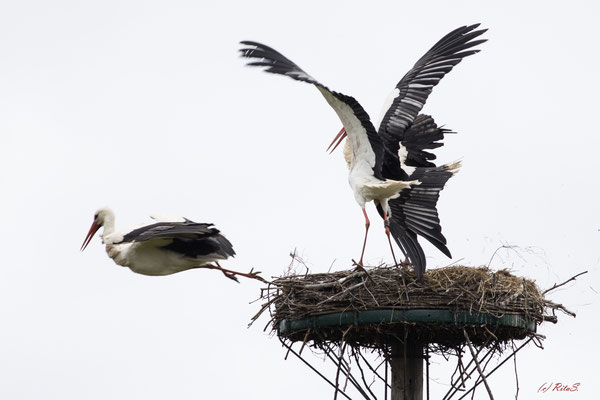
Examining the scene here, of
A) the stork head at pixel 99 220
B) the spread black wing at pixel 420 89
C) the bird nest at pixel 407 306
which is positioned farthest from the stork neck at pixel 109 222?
the spread black wing at pixel 420 89

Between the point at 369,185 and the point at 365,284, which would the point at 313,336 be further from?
the point at 369,185

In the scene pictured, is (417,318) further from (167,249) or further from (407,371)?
(167,249)

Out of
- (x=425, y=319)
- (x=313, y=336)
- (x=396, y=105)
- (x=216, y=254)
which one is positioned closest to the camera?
(x=425, y=319)

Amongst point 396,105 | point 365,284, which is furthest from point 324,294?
point 396,105

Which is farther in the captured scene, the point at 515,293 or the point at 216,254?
the point at 216,254

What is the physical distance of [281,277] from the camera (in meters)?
11.1

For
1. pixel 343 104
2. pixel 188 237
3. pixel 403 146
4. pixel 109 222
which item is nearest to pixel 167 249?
pixel 188 237

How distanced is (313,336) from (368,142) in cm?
211

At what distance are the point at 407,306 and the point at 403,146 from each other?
3.53m

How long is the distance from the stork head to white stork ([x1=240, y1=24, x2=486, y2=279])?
2686 mm

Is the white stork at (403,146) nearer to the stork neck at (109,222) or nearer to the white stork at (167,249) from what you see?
the white stork at (167,249)

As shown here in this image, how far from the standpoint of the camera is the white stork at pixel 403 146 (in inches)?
428

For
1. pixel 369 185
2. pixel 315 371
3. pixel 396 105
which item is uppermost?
pixel 396 105

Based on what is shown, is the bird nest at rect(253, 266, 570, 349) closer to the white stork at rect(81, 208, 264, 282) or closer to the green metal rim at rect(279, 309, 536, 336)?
the green metal rim at rect(279, 309, 536, 336)
